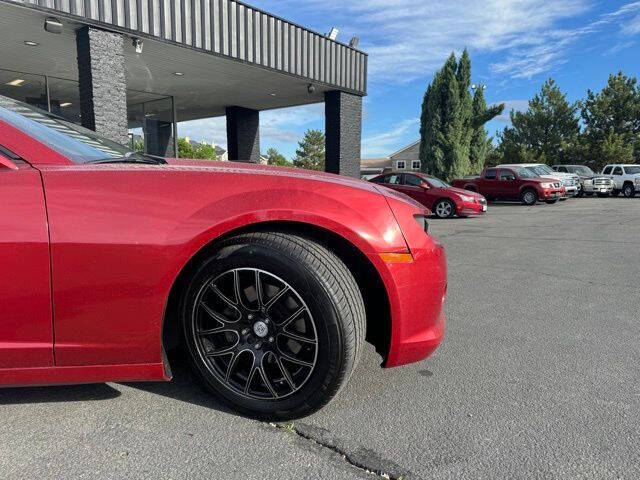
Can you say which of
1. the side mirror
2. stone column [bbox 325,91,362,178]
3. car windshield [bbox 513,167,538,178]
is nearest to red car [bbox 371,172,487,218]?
stone column [bbox 325,91,362,178]

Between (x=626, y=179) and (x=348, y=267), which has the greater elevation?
(x=626, y=179)

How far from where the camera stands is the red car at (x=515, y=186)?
19.4 meters

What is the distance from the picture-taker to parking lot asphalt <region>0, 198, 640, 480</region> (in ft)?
5.97

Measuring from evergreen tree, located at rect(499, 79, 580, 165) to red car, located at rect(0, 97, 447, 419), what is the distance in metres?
36.9

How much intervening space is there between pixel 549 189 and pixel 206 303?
20088mm

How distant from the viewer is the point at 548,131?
36.4m

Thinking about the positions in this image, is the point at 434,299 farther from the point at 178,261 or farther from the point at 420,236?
the point at 178,261

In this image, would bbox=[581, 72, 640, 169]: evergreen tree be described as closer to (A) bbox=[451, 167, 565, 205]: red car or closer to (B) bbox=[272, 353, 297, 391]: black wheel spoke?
(A) bbox=[451, 167, 565, 205]: red car

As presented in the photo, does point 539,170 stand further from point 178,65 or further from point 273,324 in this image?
point 273,324

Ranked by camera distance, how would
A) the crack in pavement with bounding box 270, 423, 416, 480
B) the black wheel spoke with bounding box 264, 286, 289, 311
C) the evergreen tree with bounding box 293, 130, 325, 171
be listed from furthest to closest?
the evergreen tree with bounding box 293, 130, 325, 171 → the black wheel spoke with bounding box 264, 286, 289, 311 → the crack in pavement with bounding box 270, 423, 416, 480

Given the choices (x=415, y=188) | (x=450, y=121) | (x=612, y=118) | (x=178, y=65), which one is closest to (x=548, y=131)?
(x=612, y=118)

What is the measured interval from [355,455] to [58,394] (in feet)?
5.14

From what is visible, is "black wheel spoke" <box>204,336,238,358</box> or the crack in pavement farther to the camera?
"black wheel spoke" <box>204,336,238,358</box>

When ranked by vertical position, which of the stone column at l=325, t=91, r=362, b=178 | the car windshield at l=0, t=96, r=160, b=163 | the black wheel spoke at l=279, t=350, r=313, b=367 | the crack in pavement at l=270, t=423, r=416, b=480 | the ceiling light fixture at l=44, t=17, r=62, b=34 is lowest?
the crack in pavement at l=270, t=423, r=416, b=480
